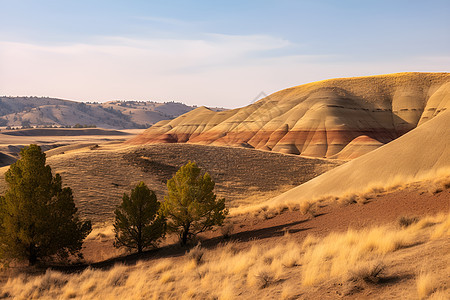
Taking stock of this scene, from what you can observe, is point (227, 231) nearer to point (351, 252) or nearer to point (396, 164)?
point (351, 252)

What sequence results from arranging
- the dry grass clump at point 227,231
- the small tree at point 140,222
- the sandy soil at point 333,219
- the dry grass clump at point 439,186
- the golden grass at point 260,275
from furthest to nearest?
the dry grass clump at point 227,231 < the small tree at point 140,222 < the dry grass clump at point 439,186 < the sandy soil at point 333,219 < the golden grass at point 260,275

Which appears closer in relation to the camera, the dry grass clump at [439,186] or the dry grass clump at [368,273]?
the dry grass clump at [368,273]

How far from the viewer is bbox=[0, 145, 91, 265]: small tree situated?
59.1 feet

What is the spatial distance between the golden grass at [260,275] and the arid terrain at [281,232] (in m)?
0.04

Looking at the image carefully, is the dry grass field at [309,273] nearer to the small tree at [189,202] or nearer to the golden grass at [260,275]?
the golden grass at [260,275]

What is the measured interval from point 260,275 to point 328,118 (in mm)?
103627

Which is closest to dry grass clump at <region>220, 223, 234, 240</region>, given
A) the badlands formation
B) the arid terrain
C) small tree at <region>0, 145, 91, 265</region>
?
the arid terrain

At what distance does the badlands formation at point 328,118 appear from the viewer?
100125 mm

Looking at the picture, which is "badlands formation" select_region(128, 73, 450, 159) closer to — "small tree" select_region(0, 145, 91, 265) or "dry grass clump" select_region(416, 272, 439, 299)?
"small tree" select_region(0, 145, 91, 265)

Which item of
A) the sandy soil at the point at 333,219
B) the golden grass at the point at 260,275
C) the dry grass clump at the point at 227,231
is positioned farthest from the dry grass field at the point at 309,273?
the dry grass clump at the point at 227,231

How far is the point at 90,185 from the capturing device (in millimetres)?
41500

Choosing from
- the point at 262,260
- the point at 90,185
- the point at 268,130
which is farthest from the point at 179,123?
the point at 262,260

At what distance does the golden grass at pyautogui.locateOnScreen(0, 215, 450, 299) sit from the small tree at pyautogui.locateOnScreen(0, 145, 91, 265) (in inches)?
133

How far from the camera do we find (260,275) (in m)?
9.41
